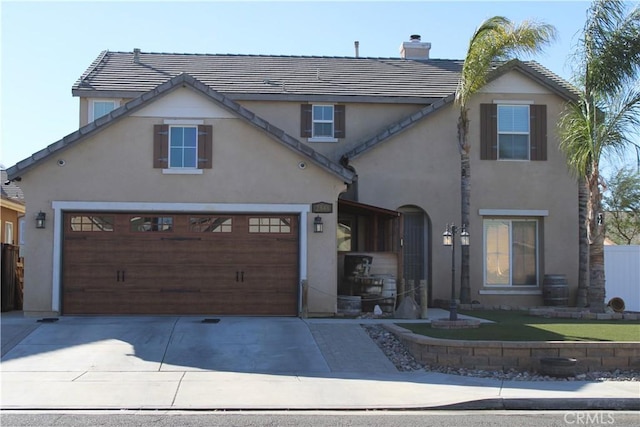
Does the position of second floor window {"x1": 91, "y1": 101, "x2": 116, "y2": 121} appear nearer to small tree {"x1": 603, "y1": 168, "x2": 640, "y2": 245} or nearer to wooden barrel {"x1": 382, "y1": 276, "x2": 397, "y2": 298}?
wooden barrel {"x1": 382, "y1": 276, "x2": 397, "y2": 298}

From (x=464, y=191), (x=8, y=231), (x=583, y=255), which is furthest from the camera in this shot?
(x=8, y=231)

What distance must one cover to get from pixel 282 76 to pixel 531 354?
518 inches

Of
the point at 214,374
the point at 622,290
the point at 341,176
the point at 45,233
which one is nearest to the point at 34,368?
the point at 214,374

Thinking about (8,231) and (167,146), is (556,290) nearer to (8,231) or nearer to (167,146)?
(167,146)

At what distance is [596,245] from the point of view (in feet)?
55.9

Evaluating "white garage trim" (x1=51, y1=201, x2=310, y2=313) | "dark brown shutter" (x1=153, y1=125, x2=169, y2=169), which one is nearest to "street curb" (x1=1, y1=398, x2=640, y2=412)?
"white garage trim" (x1=51, y1=201, x2=310, y2=313)

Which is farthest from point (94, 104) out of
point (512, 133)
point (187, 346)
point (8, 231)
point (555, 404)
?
point (555, 404)

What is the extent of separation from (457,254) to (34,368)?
1194 cm

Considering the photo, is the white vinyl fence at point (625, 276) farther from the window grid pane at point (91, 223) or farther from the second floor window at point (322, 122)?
the window grid pane at point (91, 223)

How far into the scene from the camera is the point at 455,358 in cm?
1212

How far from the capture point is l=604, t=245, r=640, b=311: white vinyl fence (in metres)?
21.3

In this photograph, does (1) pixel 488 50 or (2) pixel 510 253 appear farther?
(2) pixel 510 253

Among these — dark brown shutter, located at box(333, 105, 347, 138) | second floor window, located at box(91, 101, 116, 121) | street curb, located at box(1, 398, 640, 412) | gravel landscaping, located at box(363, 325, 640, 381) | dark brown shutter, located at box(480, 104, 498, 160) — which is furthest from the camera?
dark brown shutter, located at box(333, 105, 347, 138)

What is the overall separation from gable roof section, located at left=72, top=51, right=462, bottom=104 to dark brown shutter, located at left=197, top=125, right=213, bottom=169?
451 cm
